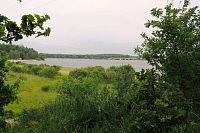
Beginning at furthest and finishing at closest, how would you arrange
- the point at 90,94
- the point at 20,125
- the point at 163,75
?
the point at 20,125
the point at 90,94
the point at 163,75

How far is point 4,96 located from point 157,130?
3632mm

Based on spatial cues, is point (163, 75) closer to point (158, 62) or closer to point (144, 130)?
point (158, 62)

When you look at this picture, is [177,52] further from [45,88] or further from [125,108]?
[45,88]

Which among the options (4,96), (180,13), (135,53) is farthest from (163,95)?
(4,96)

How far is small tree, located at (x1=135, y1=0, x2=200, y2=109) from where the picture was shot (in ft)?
29.0

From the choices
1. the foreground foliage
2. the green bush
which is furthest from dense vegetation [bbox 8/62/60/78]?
the foreground foliage

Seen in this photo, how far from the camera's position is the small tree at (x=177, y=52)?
8.84 m

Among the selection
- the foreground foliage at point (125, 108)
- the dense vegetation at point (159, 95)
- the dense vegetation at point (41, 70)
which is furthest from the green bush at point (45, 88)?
the dense vegetation at point (159, 95)

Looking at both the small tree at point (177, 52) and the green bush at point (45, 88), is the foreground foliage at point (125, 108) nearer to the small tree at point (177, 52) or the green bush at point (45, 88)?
the small tree at point (177, 52)

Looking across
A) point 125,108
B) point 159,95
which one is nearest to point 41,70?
point 125,108

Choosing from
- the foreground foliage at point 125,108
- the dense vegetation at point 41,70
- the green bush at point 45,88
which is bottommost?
the green bush at point 45,88

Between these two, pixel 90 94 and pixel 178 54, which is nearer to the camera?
pixel 178 54

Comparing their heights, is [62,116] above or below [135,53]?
below

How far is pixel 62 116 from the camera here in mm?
10234
